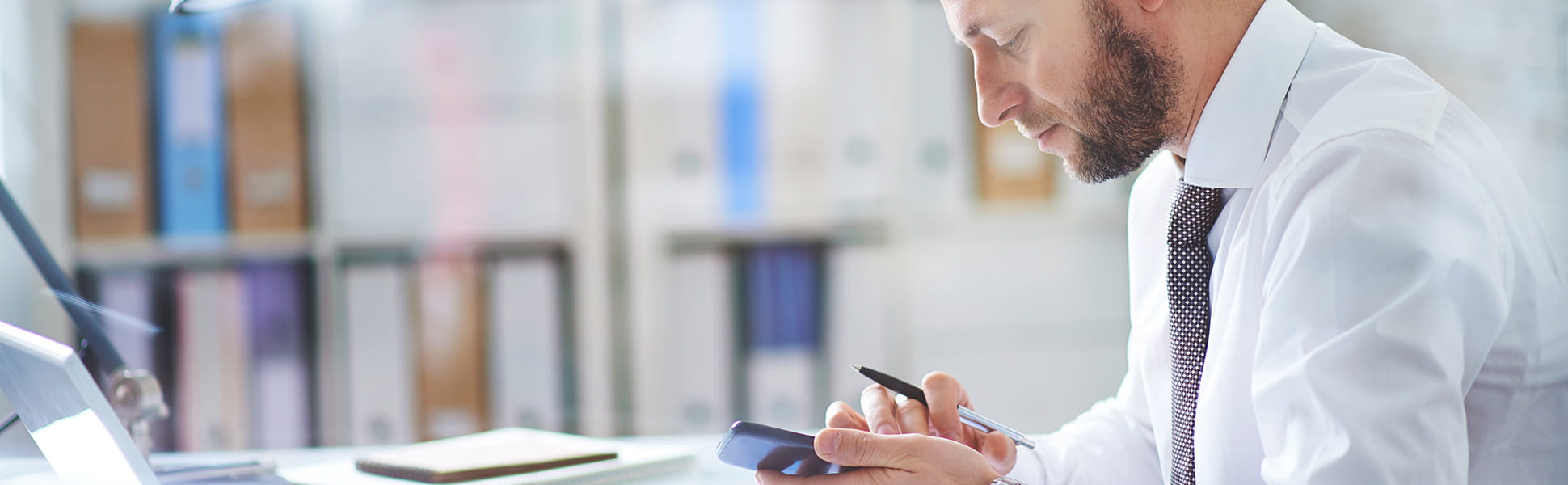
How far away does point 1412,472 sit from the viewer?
589 mm

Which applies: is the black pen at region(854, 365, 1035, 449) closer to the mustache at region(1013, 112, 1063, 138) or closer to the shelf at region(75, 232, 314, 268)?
the mustache at region(1013, 112, 1063, 138)

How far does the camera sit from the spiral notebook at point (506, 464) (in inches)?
32.7

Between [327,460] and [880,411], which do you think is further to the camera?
[327,460]

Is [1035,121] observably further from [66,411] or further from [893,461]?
[66,411]

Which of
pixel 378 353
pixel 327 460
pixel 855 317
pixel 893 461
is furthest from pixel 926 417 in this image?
pixel 378 353

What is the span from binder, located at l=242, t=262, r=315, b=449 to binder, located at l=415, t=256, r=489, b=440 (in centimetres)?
19

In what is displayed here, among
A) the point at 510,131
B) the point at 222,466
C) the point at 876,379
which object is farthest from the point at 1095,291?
the point at 222,466

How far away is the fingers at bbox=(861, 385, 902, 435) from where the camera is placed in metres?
0.88

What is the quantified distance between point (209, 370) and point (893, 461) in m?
1.46

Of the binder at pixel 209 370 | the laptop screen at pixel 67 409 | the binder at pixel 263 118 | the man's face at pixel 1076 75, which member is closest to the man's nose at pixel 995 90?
the man's face at pixel 1076 75

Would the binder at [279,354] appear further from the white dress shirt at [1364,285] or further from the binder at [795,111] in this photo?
the white dress shirt at [1364,285]

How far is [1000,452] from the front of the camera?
912mm

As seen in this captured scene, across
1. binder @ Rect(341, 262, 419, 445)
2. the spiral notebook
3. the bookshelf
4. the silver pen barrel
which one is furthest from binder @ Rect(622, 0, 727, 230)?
the silver pen barrel

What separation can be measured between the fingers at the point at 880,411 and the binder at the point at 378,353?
114 centimetres
